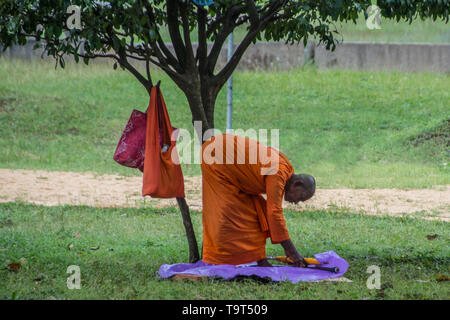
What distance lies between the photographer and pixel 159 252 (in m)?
6.40

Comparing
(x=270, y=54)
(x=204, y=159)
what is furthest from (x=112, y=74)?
(x=204, y=159)

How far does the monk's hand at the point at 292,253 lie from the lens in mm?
5070

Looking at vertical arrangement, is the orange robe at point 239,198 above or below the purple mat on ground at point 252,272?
A: above

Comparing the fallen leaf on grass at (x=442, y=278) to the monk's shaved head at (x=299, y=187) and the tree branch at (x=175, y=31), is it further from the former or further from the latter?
the tree branch at (x=175, y=31)

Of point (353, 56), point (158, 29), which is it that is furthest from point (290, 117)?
point (158, 29)

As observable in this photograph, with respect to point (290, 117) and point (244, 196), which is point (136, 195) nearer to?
point (244, 196)

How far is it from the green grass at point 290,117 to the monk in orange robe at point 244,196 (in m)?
6.08

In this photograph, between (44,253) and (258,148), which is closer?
(258,148)

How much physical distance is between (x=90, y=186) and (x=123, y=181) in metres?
0.75

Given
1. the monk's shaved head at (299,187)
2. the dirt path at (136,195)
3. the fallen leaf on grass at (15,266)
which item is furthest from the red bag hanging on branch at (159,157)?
the dirt path at (136,195)

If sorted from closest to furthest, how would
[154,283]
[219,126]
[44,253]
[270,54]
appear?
1. [154,283]
2. [44,253]
3. [219,126]
4. [270,54]

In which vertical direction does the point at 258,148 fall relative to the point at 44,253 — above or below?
above

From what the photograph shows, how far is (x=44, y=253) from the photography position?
6125mm
